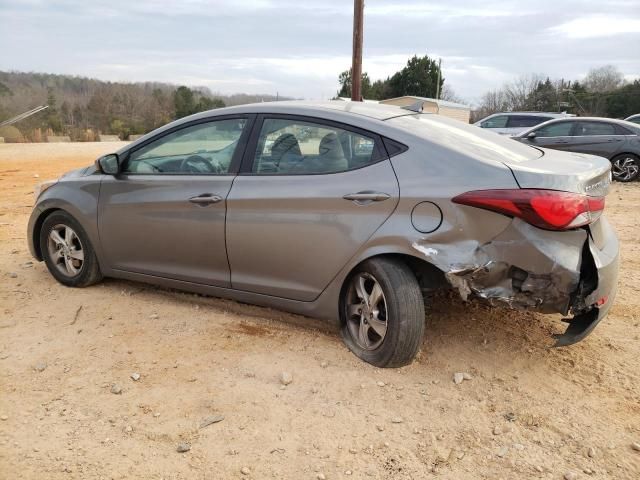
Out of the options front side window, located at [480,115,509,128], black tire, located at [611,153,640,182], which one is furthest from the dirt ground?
front side window, located at [480,115,509,128]

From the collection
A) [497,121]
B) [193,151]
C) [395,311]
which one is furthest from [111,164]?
[497,121]

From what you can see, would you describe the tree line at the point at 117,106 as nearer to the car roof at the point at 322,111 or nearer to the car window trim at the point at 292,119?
the car roof at the point at 322,111

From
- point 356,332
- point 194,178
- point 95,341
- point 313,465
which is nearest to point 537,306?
point 356,332

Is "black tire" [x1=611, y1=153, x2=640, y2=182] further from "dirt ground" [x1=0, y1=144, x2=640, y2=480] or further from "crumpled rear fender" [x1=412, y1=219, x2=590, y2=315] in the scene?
"crumpled rear fender" [x1=412, y1=219, x2=590, y2=315]

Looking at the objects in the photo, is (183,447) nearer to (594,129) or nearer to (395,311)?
(395,311)

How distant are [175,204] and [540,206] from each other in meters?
2.43

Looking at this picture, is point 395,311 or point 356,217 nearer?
point 395,311

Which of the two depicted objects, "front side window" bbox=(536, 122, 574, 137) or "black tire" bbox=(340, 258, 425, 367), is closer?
"black tire" bbox=(340, 258, 425, 367)

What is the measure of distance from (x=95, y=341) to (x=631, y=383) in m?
3.34

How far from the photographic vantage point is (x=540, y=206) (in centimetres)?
273

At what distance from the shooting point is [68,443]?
104 inches

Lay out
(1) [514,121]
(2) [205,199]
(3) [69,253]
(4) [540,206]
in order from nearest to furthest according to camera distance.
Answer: (4) [540,206]
(2) [205,199]
(3) [69,253]
(1) [514,121]

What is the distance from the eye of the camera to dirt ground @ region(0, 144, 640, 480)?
2498mm

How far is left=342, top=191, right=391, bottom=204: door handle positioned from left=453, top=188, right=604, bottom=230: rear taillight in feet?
1.75
